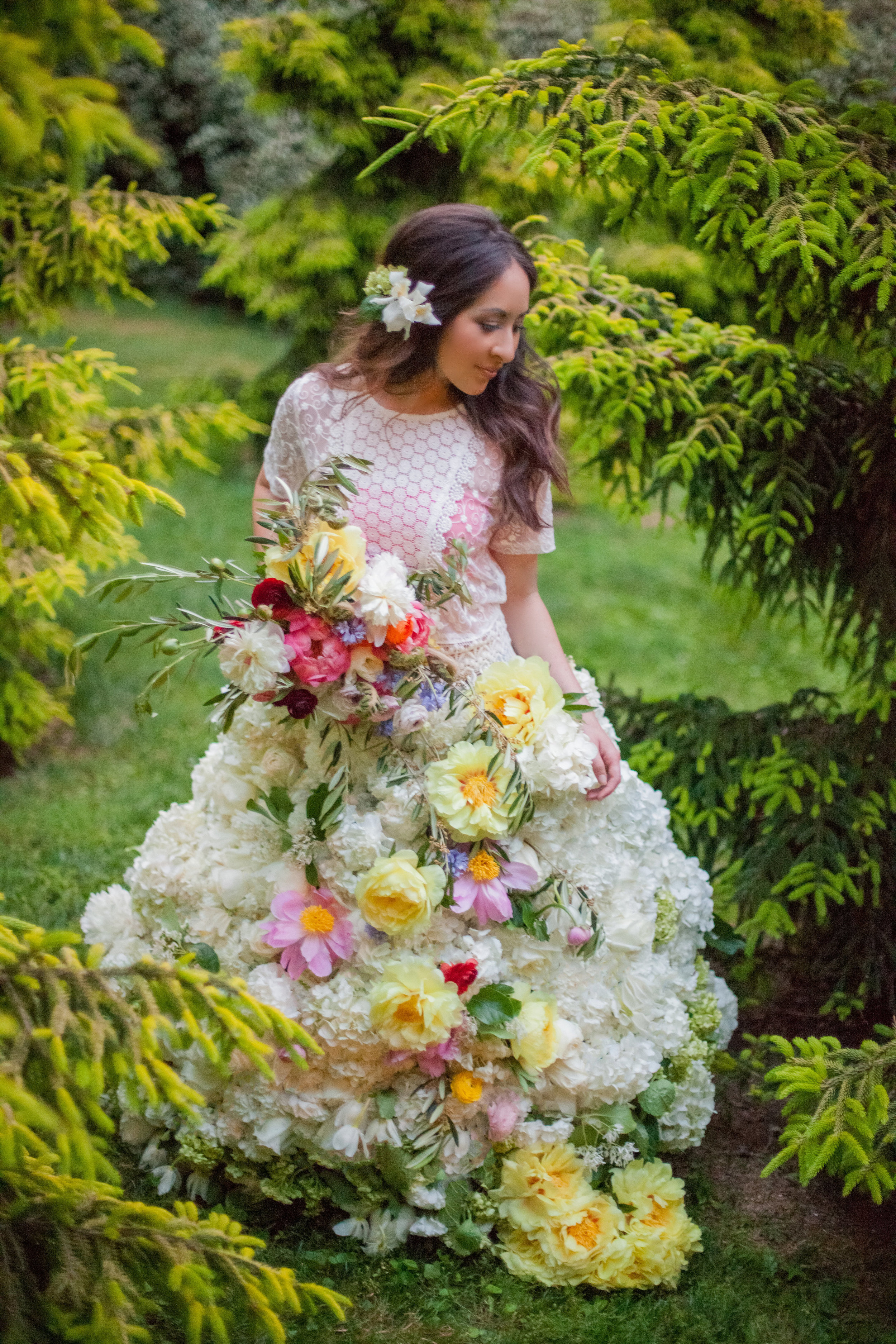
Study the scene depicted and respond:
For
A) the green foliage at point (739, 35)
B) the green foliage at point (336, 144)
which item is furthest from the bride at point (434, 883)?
the green foliage at point (336, 144)

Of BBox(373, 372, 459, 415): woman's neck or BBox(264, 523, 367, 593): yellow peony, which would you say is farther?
BBox(373, 372, 459, 415): woman's neck

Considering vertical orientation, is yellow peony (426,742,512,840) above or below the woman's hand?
above

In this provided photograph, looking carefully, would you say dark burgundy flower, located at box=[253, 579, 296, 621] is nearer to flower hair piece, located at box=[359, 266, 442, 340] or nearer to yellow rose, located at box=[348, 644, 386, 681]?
yellow rose, located at box=[348, 644, 386, 681]

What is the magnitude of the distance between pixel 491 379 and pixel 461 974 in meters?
1.29

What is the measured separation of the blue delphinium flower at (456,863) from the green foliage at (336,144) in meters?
5.70

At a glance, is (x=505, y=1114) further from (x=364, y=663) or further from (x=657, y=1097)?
(x=364, y=663)

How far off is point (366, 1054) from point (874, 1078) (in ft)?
3.10

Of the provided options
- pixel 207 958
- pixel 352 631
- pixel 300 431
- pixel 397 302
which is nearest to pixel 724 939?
pixel 207 958

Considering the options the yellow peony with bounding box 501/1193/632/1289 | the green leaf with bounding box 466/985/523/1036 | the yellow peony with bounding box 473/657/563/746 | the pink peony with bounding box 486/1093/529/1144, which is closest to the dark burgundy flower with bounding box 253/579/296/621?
the yellow peony with bounding box 473/657/563/746

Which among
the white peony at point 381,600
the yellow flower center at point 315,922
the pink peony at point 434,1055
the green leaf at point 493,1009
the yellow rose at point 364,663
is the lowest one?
the pink peony at point 434,1055

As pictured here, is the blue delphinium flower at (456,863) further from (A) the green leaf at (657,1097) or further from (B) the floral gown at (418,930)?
(A) the green leaf at (657,1097)

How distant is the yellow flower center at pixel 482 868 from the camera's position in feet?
7.24

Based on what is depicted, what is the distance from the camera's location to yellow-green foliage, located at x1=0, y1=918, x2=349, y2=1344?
50.1 inches

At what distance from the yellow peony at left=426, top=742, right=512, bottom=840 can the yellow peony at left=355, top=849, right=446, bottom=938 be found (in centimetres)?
11
